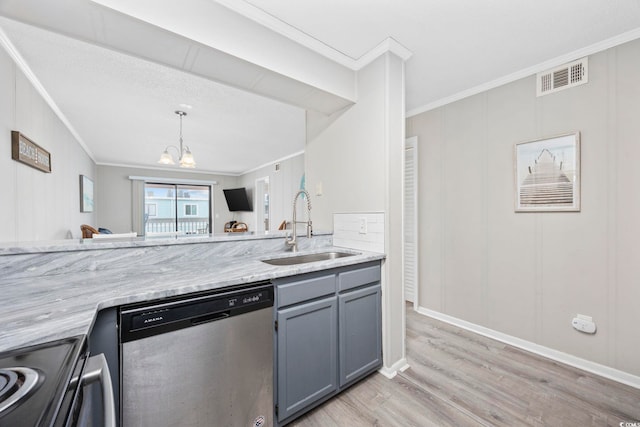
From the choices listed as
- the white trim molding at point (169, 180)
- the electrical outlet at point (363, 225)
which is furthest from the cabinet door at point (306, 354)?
the white trim molding at point (169, 180)

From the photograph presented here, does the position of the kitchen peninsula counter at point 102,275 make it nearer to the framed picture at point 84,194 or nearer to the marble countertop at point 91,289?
the marble countertop at point 91,289

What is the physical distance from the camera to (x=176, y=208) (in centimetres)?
775

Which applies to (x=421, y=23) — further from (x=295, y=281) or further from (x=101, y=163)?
(x=101, y=163)

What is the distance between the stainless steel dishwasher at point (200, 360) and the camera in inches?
40.3

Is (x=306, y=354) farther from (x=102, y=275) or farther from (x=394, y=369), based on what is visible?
(x=102, y=275)

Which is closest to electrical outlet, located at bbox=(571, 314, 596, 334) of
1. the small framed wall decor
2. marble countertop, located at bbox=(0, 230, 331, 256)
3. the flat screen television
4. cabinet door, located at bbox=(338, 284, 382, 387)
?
cabinet door, located at bbox=(338, 284, 382, 387)

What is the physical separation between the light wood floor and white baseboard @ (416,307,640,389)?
0.22ft

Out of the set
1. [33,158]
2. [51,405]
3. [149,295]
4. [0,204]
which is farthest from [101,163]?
[51,405]

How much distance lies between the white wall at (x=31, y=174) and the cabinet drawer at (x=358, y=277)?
237cm

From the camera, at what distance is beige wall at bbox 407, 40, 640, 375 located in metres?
1.85

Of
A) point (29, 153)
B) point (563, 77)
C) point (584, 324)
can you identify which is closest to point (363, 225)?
point (584, 324)

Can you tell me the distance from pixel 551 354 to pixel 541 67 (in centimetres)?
236

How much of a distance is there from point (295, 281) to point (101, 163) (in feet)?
24.9

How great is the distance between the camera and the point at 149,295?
1049mm
